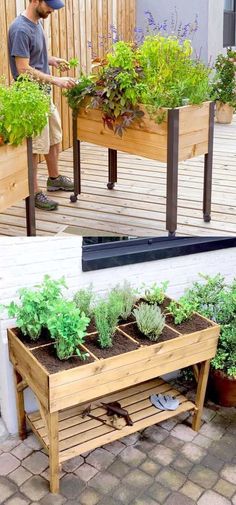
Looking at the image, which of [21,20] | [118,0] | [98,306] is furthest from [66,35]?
[98,306]

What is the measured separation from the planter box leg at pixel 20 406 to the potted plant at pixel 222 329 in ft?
3.73

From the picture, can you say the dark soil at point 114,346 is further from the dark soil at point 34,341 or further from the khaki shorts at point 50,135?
the khaki shorts at point 50,135

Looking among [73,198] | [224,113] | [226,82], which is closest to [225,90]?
[226,82]

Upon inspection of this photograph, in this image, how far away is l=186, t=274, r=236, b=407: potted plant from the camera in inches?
149

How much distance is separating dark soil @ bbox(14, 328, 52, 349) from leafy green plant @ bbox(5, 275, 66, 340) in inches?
0.9

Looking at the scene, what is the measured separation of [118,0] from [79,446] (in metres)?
5.54

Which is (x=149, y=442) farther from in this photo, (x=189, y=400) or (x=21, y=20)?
(x=21, y=20)

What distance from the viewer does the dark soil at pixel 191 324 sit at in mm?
3488

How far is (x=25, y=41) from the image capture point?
166 inches

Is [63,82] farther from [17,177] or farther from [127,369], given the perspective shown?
[127,369]

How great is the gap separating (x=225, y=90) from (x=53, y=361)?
214 inches

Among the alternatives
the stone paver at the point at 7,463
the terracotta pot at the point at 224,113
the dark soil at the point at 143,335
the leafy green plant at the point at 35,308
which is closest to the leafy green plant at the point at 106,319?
the dark soil at the point at 143,335

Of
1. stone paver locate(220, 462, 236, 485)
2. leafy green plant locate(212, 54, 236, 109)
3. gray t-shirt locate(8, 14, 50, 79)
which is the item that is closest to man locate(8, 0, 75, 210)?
gray t-shirt locate(8, 14, 50, 79)

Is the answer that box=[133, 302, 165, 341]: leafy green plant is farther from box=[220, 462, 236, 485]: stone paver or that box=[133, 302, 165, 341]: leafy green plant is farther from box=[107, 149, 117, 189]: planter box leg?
box=[107, 149, 117, 189]: planter box leg
